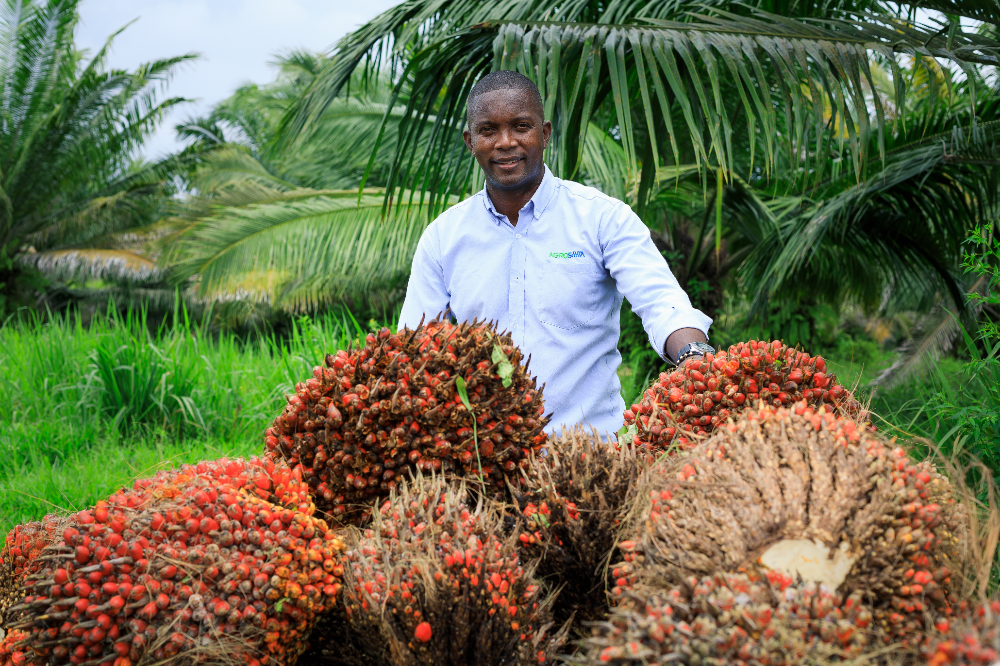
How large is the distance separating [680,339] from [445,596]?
34.8 inches

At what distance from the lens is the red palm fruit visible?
1.14 metres

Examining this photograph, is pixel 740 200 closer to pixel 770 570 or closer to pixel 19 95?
pixel 770 570

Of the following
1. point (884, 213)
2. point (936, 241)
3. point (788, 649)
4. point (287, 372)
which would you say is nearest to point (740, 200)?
point (884, 213)

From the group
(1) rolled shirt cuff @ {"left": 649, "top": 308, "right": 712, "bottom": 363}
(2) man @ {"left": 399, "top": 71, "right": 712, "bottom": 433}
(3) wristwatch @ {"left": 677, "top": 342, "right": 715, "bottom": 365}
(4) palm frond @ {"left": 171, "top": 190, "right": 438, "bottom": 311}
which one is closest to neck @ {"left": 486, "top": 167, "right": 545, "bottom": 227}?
(2) man @ {"left": 399, "top": 71, "right": 712, "bottom": 433}

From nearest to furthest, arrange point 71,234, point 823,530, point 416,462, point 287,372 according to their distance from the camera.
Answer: point 823,530, point 416,462, point 287,372, point 71,234

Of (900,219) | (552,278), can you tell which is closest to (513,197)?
(552,278)

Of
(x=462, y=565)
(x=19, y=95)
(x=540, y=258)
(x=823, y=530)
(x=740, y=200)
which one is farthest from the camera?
(x=19, y=95)

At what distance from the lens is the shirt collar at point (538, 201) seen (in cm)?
236

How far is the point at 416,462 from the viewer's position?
1.41 metres

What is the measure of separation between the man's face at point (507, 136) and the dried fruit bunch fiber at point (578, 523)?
117cm

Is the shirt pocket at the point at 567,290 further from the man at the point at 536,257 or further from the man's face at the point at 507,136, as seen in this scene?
the man's face at the point at 507,136

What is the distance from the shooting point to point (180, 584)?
115 centimetres

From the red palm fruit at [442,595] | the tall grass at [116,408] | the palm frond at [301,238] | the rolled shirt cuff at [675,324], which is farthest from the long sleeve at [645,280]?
the palm frond at [301,238]

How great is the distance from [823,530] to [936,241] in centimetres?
497
